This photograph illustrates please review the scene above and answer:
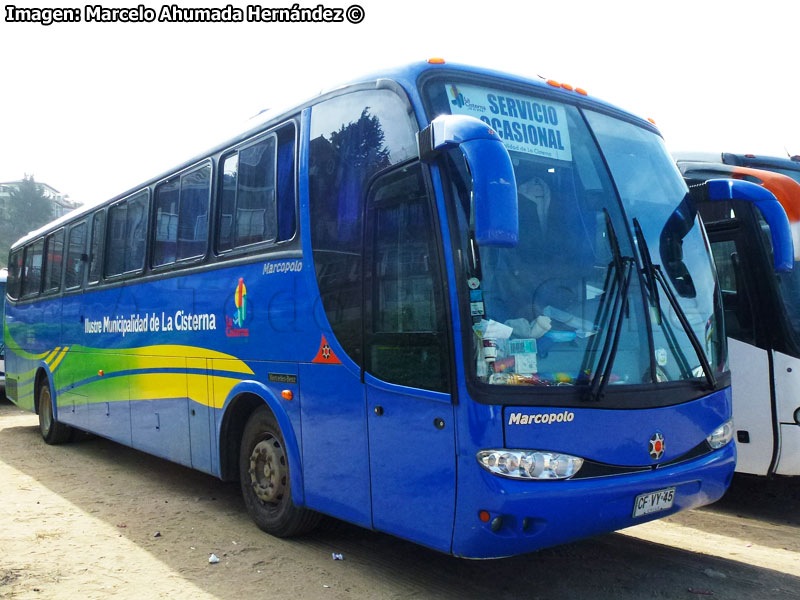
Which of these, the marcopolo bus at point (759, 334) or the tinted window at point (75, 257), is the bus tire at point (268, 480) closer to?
the marcopolo bus at point (759, 334)

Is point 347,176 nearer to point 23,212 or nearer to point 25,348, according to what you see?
point 25,348

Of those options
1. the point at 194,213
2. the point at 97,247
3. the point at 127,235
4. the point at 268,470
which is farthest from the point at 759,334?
the point at 97,247

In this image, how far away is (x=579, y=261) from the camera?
4.51 metres

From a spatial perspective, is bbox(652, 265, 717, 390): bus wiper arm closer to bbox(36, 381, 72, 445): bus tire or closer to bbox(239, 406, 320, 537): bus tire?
bbox(239, 406, 320, 537): bus tire

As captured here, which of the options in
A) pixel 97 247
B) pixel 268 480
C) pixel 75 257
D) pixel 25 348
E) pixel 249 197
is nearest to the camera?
pixel 268 480

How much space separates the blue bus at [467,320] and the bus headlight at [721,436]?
17 millimetres

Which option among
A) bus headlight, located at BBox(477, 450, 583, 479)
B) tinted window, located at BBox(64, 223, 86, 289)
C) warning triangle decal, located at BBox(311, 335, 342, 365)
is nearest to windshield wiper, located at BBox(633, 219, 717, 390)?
bus headlight, located at BBox(477, 450, 583, 479)

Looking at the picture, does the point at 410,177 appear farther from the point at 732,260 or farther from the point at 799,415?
the point at 799,415

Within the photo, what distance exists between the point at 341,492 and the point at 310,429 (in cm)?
56

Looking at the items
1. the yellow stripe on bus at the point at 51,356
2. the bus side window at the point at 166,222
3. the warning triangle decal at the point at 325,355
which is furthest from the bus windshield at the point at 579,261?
the yellow stripe on bus at the point at 51,356

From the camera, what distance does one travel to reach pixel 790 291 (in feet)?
22.0

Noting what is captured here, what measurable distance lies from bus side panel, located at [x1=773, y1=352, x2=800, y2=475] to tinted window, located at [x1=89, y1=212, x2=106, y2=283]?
25.9 feet

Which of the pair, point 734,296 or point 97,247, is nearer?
point 734,296

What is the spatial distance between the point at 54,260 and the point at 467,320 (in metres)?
9.49
